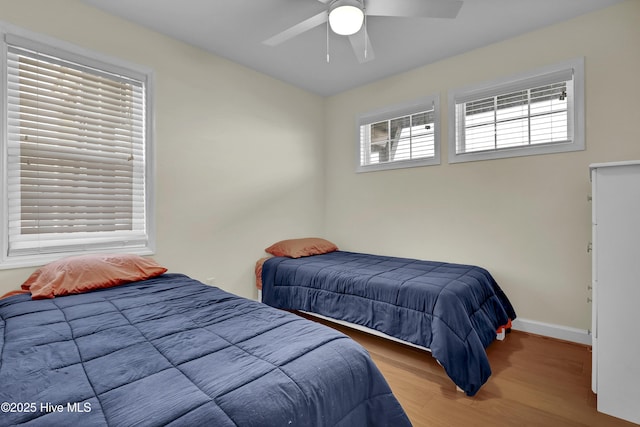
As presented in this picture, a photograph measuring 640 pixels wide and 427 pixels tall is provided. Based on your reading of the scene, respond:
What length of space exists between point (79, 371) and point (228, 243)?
7.29 ft

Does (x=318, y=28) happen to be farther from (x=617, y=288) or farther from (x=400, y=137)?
(x=617, y=288)

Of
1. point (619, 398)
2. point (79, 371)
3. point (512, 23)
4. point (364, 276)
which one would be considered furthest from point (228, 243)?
point (512, 23)

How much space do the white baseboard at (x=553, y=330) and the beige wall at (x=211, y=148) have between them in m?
2.54

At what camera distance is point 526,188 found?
9.02ft

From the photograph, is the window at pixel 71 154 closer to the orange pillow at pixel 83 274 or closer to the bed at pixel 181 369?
the orange pillow at pixel 83 274

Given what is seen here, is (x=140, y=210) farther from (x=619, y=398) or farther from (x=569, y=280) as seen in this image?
(x=569, y=280)

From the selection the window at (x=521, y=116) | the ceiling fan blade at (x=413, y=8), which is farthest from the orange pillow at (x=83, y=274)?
the window at (x=521, y=116)

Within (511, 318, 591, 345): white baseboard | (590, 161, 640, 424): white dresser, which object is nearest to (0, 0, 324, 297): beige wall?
(511, 318, 591, 345): white baseboard

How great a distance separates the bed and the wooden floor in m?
0.72

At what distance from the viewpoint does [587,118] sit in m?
2.48

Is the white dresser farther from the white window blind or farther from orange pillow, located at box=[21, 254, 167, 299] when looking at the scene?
the white window blind

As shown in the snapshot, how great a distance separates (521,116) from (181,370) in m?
3.28

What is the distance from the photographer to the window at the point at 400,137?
11.0 feet

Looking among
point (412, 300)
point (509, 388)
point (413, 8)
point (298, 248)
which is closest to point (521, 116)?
point (413, 8)
